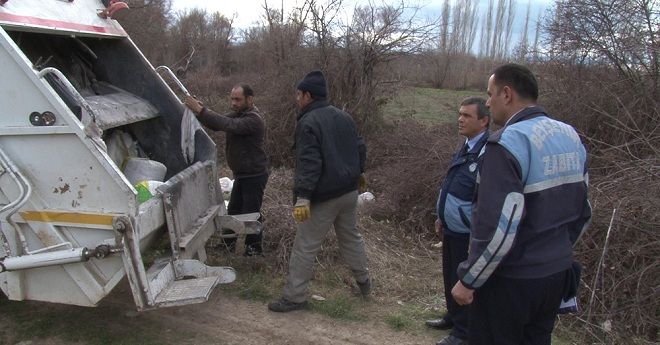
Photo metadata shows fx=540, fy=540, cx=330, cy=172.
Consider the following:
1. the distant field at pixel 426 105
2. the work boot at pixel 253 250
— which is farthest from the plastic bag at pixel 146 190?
the distant field at pixel 426 105

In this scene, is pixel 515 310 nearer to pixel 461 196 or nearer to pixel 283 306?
pixel 461 196

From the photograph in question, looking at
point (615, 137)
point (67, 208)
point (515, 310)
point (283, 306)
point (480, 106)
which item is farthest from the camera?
point (615, 137)

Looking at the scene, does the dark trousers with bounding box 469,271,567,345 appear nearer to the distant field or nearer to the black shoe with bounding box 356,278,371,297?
the black shoe with bounding box 356,278,371,297

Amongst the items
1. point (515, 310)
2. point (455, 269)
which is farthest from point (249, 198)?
point (515, 310)

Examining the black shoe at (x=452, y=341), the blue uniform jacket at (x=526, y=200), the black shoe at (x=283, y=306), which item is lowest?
the black shoe at (x=452, y=341)

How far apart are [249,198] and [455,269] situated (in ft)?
6.75

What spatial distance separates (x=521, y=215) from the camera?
2070mm

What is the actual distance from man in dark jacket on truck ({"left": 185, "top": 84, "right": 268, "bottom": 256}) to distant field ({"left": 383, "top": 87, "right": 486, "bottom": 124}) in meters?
6.76

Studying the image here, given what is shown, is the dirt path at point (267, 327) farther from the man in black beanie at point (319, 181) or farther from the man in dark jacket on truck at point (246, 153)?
the man in dark jacket on truck at point (246, 153)

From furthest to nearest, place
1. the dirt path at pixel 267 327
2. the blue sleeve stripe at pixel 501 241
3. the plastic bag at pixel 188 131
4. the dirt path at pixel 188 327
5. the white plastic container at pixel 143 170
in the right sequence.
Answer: the plastic bag at pixel 188 131 < the white plastic container at pixel 143 170 < the dirt path at pixel 267 327 < the dirt path at pixel 188 327 < the blue sleeve stripe at pixel 501 241

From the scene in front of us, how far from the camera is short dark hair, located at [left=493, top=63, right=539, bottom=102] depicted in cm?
223

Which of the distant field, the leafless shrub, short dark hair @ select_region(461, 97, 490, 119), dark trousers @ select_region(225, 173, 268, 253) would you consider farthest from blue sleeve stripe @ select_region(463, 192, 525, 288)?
the distant field

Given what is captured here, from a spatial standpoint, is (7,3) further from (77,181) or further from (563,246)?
(563,246)

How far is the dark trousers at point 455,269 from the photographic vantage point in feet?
11.5
